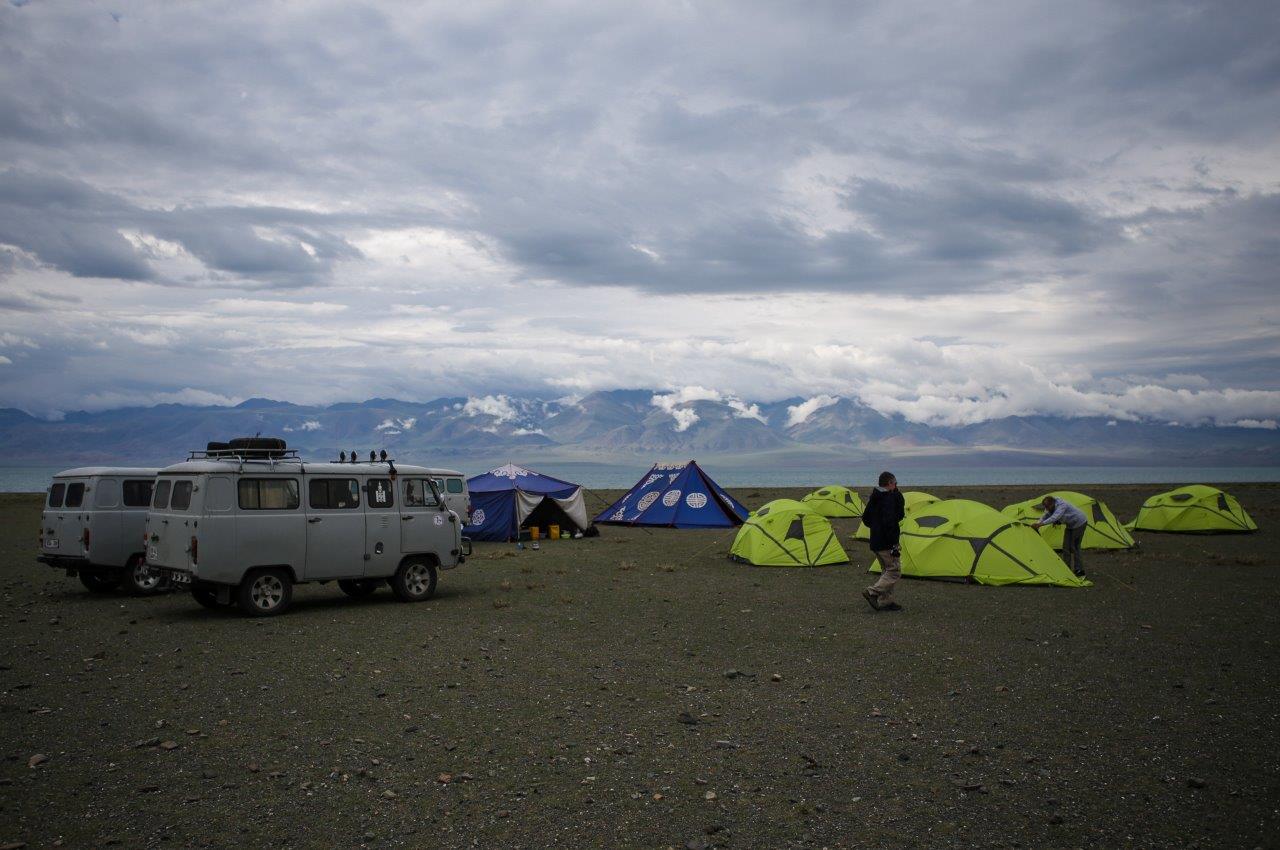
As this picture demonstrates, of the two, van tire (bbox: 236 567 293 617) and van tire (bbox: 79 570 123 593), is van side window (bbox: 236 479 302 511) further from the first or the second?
van tire (bbox: 79 570 123 593)

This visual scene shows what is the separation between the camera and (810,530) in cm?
2366

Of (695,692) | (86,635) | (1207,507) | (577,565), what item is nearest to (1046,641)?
(695,692)

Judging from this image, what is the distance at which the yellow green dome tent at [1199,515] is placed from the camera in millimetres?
31453

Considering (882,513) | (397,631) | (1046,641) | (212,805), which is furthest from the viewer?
(882,513)

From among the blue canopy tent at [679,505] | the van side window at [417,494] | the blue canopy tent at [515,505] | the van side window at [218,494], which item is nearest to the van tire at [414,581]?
the van side window at [417,494]

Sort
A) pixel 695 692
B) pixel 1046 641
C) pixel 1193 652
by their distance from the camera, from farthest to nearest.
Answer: pixel 1046 641 < pixel 1193 652 < pixel 695 692

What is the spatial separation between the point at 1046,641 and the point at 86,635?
15.4 m

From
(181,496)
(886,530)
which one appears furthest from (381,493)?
(886,530)

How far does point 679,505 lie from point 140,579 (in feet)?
70.7

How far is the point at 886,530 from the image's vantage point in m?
15.4

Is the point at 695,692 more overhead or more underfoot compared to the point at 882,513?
→ more underfoot

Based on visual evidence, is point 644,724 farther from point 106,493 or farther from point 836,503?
point 836,503

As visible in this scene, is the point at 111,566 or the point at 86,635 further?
the point at 111,566

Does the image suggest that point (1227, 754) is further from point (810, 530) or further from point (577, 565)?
point (577, 565)
